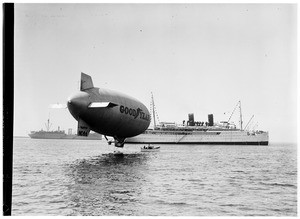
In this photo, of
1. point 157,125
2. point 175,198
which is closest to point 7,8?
point 175,198

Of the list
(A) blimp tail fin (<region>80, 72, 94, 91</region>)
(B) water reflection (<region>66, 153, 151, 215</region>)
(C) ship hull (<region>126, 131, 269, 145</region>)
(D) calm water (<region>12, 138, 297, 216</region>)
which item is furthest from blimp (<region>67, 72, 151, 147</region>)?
(C) ship hull (<region>126, 131, 269, 145</region>)

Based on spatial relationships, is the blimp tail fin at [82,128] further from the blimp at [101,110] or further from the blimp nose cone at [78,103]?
the blimp nose cone at [78,103]

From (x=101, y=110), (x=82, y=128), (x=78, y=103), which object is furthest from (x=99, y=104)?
(x=82, y=128)

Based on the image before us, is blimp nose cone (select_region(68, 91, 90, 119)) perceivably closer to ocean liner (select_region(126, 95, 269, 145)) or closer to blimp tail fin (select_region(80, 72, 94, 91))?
blimp tail fin (select_region(80, 72, 94, 91))

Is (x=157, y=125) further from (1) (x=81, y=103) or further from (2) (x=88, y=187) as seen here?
(2) (x=88, y=187)

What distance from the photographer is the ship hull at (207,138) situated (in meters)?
117

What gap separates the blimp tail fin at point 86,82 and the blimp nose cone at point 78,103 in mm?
1630

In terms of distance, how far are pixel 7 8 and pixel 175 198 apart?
1324 cm

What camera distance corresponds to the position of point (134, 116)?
120ft

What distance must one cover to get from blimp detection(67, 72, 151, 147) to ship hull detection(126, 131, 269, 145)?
273 ft

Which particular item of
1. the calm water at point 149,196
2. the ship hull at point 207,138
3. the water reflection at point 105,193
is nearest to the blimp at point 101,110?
the water reflection at point 105,193

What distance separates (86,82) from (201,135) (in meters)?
91.8

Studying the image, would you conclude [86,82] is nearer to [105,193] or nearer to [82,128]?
[82,128]

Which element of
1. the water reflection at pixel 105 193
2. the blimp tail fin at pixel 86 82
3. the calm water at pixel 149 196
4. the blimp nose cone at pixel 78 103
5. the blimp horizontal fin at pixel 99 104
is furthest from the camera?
the blimp tail fin at pixel 86 82
